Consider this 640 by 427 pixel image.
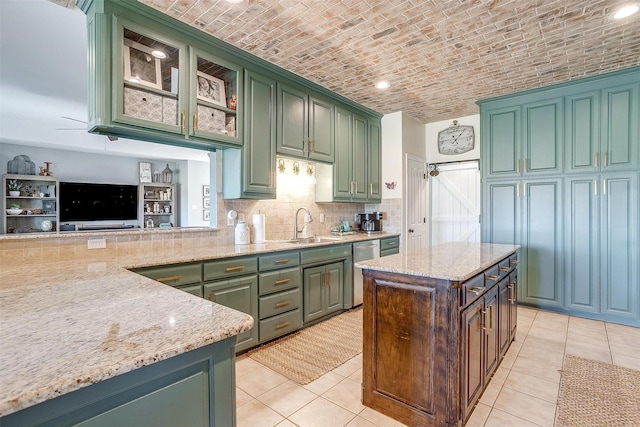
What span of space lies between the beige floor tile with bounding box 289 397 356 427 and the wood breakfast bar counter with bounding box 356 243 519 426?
174mm

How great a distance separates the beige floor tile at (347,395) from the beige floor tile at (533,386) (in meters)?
1.06

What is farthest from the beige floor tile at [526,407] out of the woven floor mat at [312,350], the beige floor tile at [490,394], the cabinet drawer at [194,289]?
the cabinet drawer at [194,289]

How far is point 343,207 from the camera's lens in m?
4.79

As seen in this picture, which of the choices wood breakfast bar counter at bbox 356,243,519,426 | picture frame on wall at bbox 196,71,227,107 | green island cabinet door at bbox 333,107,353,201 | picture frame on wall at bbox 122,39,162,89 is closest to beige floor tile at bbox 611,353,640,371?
wood breakfast bar counter at bbox 356,243,519,426

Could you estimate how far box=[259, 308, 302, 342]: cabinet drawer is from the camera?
9.29ft

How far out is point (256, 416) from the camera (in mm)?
1924

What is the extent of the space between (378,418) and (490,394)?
84 cm

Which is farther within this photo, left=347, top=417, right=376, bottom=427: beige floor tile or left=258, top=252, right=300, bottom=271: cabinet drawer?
left=258, top=252, right=300, bottom=271: cabinet drawer

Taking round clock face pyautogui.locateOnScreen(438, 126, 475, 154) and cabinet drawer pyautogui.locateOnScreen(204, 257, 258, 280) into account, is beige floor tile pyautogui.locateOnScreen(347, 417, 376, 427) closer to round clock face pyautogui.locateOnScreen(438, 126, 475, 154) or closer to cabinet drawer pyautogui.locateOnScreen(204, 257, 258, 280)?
cabinet drawer pyautogui.locateOnScreen(204, 257, 258, 280)

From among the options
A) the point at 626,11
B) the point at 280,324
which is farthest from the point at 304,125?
the point at 626,11

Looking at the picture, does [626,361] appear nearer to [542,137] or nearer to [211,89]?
[542,137]

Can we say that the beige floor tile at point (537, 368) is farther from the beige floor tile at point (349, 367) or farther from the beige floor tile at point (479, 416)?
the beige floor tile at point (349, 367)

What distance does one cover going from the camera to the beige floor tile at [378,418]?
1847 millimetres

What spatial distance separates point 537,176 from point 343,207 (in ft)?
8.30
